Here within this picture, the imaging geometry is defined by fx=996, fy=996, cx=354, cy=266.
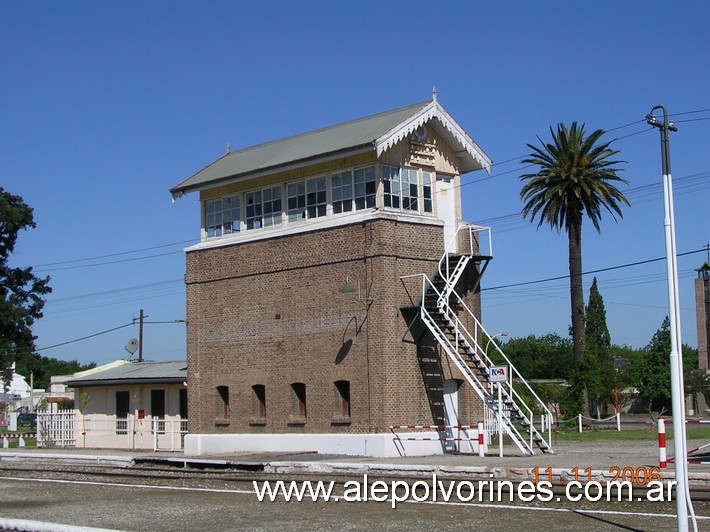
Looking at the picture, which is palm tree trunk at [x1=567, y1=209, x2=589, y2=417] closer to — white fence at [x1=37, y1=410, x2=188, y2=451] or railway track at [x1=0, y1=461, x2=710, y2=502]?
white fence at [x1=37, y1=410, x2=188, y2=451]


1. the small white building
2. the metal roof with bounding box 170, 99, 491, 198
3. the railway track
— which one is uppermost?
the metal roof with bounding box 170, 99, 491, 198

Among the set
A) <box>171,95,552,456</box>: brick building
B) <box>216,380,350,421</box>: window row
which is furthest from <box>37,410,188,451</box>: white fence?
<box>171,95,552,456</box>: brick building

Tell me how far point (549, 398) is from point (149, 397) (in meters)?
28.1

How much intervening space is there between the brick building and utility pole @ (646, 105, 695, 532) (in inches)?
601

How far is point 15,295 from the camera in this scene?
62.9 metres

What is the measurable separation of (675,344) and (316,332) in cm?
1894

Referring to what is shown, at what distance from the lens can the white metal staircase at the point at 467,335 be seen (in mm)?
26906

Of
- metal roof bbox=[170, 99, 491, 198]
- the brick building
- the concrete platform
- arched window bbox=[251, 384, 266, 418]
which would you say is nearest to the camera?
the concrete platform

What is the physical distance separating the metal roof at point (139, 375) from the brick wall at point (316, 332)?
3839mm

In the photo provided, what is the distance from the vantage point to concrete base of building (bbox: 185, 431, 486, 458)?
28391 mm

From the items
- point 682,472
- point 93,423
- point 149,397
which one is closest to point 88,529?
point 682,472

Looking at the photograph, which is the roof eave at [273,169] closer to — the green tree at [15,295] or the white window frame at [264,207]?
the white window frame at [264,207]

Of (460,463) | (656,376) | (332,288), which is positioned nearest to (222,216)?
(332,288)

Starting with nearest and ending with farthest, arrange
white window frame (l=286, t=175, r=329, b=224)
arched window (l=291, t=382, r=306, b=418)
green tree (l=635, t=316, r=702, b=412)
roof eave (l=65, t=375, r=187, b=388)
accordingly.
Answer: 1. white window frame (l=286, t=175, r=329, b=224)
2. arched window (l=291, t=382, r=306, b=418)
3. roof eave (l=65, t=375, r=187, b=388)
4. green tree (l=635, t=316, r=702, b=412)
